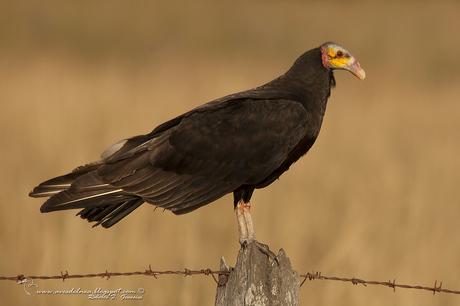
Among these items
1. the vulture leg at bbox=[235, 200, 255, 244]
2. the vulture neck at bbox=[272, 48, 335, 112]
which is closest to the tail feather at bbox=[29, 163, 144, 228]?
the vulture leg at bbox=[235, 200, 255, 244]

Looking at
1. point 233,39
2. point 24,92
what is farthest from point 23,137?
point 233,39

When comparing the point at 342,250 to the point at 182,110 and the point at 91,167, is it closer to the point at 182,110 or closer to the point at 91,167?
the point at 91,167

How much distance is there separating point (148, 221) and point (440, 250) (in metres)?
1.74

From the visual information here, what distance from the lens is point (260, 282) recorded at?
134 inches

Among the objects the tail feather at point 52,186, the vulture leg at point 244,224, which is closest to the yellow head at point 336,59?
the vulture leg at point 244,224

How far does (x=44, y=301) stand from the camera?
5.23m

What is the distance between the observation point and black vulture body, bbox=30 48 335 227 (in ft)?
14.1

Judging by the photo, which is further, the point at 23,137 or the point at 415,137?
the point at 415,137

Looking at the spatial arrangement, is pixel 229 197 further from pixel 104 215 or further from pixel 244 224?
pixel 104 215

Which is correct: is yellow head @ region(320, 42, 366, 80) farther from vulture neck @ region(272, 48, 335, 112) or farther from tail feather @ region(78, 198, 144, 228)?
tail feather @ region(78, 198, 144, 228)

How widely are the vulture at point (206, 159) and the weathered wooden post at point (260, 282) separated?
2.99 ft

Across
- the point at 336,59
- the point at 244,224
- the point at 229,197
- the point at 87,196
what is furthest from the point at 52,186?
the point at 229,197

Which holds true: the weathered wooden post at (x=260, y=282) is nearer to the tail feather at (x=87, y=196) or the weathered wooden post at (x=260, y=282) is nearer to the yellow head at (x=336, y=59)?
the tail feather at (x=87, y=196)

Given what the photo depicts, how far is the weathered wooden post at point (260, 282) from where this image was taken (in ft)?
11.1
